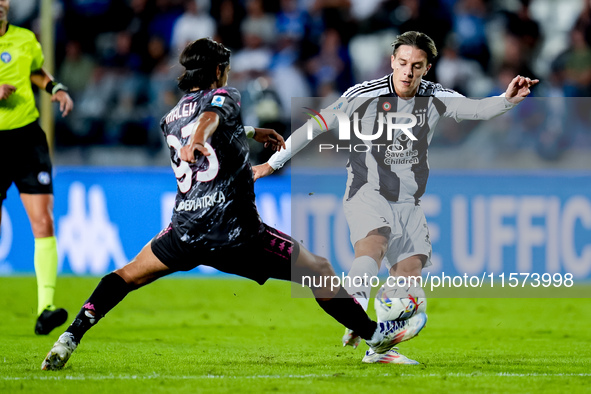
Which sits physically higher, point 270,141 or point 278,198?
point 270,141

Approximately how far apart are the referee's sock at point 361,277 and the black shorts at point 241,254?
0.64m

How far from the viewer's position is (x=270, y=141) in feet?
18.4

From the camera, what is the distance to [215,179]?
5.12 metres

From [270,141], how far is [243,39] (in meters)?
8.17

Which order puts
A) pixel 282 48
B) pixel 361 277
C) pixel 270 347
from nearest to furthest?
pixel 361 277 < pixel 270 347 < pixel 282 48

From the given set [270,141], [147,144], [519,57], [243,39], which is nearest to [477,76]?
[519,57]

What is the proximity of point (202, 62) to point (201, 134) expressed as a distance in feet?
2.07

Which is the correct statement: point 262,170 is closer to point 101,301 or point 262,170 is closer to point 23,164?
point 101,301

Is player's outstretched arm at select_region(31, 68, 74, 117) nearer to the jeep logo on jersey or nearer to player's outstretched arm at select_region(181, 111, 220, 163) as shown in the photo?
the jeep logo on jersey

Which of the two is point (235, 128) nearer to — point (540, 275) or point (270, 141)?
point (270, 141)

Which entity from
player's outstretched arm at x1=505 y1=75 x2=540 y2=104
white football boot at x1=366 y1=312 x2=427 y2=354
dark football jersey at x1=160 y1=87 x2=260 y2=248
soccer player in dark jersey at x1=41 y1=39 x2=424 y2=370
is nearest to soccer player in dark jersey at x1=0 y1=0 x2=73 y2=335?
soccer player in dark jersey at x1=41 y1=39 x2=424 y2=370

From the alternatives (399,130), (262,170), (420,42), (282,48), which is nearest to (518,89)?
(420,42)

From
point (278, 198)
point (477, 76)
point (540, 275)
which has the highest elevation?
point (477, 76)

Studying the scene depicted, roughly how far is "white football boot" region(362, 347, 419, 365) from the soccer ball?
Answer: 302 mm
